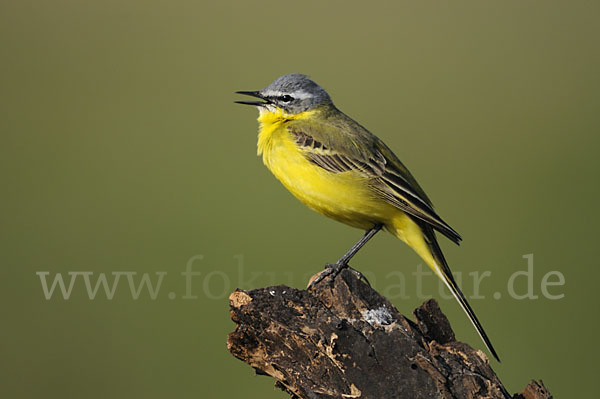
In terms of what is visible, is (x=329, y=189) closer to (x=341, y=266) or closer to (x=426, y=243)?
(x=341, y=266)

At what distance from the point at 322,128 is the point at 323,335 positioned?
2241 mm

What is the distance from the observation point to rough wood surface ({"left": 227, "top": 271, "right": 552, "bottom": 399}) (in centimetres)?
359

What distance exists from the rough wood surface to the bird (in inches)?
31.2

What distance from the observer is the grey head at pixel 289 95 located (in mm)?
5785

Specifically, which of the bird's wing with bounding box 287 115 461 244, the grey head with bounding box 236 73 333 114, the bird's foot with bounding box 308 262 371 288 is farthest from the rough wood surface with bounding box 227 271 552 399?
the grey head with bounding box 236 73 333 114

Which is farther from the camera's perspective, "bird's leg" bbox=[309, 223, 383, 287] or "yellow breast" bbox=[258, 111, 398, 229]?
"yellow breast" bbox=[258, 111, 398, 229]

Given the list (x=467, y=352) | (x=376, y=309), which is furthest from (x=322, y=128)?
(x=467, y=352)

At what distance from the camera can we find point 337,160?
5.23m

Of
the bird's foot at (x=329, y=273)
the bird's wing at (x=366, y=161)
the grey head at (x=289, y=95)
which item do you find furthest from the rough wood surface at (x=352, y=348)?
the grey head at (x=289, y=95)

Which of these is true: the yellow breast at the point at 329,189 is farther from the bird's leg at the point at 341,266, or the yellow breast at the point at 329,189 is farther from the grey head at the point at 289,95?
the grey head at the point at 289,95

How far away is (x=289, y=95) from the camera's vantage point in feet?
19.0

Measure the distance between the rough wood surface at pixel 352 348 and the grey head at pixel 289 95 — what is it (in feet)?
7.00

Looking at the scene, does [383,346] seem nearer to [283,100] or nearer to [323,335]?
[323,335]

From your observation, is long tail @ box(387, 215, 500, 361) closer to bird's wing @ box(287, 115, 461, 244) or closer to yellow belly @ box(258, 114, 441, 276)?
yellow belly @ box(258, 114, 441, 276)
